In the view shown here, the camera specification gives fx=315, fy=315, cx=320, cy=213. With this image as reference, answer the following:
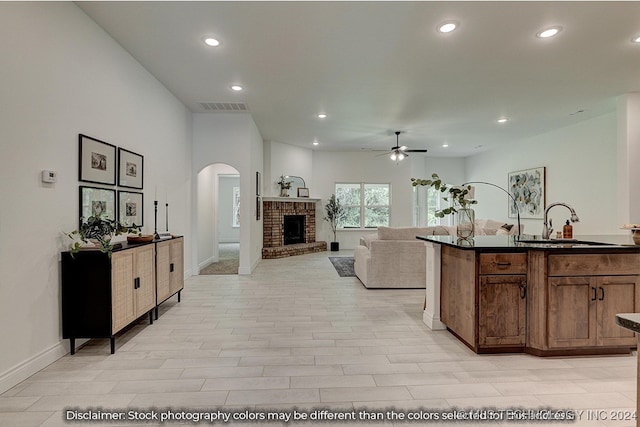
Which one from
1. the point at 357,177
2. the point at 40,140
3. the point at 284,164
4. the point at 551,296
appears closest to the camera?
the point at 40,140

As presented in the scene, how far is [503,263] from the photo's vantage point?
2615 mm

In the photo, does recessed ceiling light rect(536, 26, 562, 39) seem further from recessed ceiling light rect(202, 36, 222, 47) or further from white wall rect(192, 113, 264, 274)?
white wall rect(192, 113, 264, 274)

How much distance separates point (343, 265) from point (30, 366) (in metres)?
5.31

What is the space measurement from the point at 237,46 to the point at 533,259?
353 cm

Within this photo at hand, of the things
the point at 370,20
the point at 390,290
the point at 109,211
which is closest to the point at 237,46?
the point at 370,20

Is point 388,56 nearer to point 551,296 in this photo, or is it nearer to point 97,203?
point 551,296

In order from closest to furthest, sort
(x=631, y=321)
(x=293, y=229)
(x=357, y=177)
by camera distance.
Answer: (x=631, y=321) → (x=293, y=229) → (x=357, y=177)

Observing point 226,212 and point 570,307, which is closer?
point 570,307

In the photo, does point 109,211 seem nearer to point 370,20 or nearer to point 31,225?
point 31,225

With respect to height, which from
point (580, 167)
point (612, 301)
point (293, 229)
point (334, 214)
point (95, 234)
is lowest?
point (612, 301)

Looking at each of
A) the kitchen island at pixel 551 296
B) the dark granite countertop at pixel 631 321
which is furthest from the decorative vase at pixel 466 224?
the dark granite countertop at pixel 631 321

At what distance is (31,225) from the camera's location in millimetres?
2367

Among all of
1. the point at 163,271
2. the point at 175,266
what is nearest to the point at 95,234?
the point at 163,271

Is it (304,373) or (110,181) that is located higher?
(110,181)
